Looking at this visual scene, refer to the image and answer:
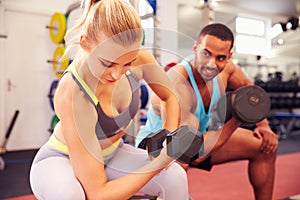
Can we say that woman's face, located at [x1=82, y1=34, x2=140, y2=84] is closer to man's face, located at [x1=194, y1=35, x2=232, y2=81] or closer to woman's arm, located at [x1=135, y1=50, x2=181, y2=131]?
woman's arm, located at [x1=135, y1=50, x2=181, y2=131]

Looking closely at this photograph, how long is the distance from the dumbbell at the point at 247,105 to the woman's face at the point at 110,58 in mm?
504

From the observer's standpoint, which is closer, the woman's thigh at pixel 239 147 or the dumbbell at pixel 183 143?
the dumbbell at pixel 183 143

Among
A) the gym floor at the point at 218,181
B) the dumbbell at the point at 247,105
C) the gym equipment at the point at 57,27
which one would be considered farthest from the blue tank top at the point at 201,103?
the gym equipment at the point at 57,27

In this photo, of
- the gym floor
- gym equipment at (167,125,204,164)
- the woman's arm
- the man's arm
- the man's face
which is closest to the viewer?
gym equipment at (167,125,204,164)

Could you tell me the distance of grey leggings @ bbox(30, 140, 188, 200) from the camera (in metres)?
0.81

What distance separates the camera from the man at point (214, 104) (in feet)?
3.41

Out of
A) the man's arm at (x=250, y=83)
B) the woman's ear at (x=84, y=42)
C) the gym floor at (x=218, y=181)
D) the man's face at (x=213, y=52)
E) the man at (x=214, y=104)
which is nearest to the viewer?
the woman's ear at (x=84, y=42)

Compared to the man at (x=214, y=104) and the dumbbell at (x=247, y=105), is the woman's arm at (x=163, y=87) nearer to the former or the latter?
the man at (x=214, y=104)

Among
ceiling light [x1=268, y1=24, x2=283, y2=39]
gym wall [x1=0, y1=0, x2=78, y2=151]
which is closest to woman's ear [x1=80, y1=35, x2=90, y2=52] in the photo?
ceiling light [x1=268, y1=24, x2=283, y2=39]

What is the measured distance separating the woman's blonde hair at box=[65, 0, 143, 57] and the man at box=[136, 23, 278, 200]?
0.27 m

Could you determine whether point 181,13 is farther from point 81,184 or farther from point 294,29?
point 81,184

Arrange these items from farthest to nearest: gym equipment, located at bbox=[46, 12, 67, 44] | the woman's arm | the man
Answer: gym equipment, located at bbox=[46, 12, 67, 44] → the man → the woman's arm

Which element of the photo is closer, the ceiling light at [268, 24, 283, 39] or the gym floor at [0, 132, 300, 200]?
the gym floor at [0, 132, 300, 200]

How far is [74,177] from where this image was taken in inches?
32.7
